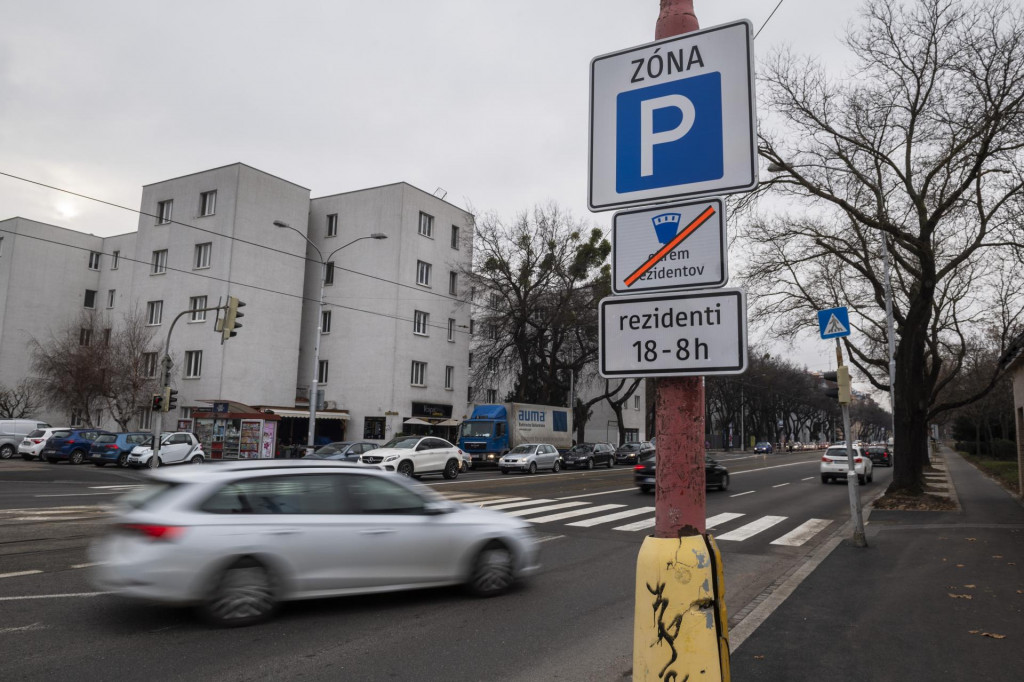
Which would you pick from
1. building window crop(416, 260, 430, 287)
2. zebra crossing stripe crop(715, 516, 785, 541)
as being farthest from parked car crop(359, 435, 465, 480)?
building window crop(416, 260, 430, 287)

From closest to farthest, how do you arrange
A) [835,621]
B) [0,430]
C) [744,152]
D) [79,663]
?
[744,152], [79,663], [835,621], [0,430]

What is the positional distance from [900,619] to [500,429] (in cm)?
3064

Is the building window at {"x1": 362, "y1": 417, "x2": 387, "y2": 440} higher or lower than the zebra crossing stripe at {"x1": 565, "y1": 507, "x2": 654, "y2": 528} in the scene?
higher

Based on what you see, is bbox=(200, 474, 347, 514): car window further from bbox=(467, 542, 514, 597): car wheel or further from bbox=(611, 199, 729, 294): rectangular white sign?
bbox=(611, 199, 729, 294): rectangular white sign

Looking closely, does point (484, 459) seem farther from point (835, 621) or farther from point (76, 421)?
point (835, 621)

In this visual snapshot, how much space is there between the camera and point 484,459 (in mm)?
36469

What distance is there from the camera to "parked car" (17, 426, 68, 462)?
32062 millimetres

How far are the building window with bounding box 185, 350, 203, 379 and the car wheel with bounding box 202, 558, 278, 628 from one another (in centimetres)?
3512

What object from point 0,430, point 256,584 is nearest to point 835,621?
point 256,584

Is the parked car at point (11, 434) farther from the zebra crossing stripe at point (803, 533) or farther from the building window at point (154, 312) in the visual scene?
the zebra crossing stripe at point (803, 533)

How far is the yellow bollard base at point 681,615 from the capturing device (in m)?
2.56

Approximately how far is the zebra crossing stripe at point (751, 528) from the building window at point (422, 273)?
29482mm

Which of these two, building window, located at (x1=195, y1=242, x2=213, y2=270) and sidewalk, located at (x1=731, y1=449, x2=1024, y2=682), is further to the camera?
building window, located at (x1=195, y1=242, x2=213, y2=270)

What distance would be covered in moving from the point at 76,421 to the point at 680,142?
166 ft
